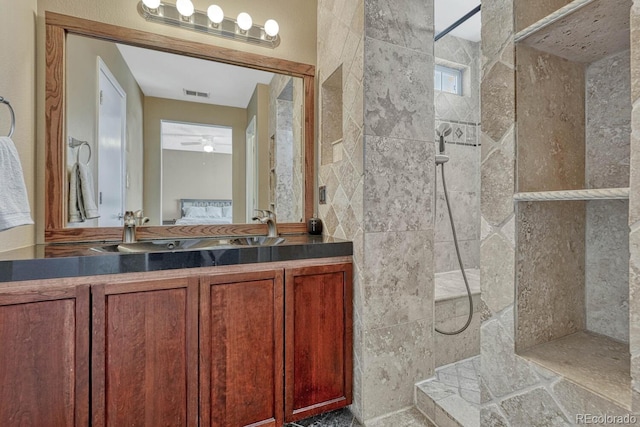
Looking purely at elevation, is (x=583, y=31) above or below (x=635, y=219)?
above

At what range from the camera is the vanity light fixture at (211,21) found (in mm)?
1725

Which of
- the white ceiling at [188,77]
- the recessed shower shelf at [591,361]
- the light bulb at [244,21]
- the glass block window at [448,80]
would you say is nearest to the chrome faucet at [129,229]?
the white ceiling at [188,77]

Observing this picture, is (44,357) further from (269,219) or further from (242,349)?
(269,219)

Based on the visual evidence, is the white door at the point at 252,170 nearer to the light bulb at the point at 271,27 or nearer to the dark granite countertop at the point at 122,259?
the light bulb at the point at 271,27

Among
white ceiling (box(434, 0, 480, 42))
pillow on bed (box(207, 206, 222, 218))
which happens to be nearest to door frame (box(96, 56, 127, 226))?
pillow on bed (box(207, 206, 222, 218))

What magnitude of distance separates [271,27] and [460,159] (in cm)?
200

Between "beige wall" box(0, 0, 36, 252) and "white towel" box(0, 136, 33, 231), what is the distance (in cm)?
25

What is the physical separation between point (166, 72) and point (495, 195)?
186 centimetres

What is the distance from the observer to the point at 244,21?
6.18 feet

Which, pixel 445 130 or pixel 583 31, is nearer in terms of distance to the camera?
pixel 583 31

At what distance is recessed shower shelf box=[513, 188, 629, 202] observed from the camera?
66 cm

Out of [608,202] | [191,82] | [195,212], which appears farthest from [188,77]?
[608,202]

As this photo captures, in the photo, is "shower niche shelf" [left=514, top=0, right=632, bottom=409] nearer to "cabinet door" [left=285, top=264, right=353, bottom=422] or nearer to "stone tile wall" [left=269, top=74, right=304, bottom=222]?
"cabinet door" [left=285, top=264, right=353, bottom=422]

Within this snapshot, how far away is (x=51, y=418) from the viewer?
3.55 feet
